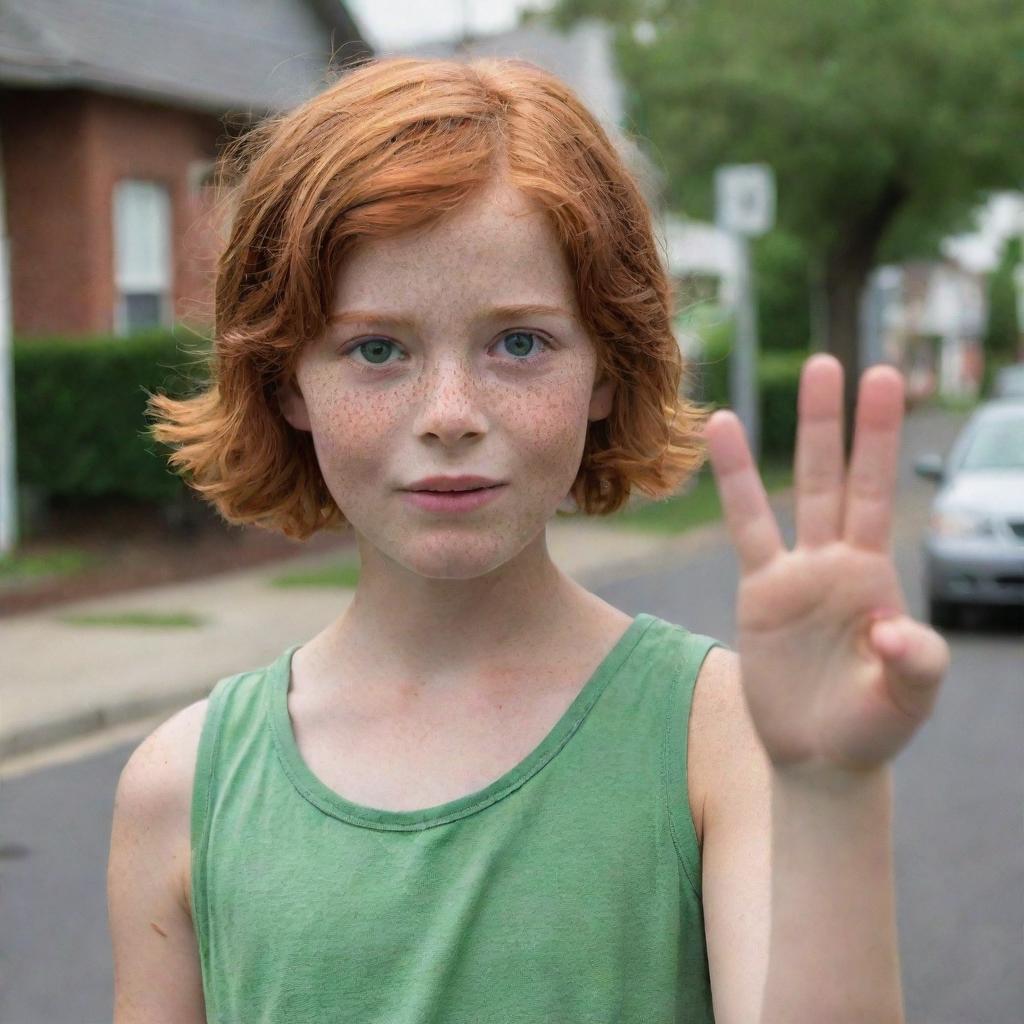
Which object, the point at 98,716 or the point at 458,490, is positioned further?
the point at 98,716

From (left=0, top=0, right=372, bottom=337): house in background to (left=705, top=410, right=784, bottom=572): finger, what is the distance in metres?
14.4

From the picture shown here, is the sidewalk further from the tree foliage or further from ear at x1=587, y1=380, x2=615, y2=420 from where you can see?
the tree foliage

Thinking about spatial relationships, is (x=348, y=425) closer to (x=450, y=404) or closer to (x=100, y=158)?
(x=450, y=404)

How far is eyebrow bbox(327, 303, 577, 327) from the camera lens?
149 cm

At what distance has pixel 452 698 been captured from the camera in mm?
1585

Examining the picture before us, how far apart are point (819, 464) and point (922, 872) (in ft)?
16.1

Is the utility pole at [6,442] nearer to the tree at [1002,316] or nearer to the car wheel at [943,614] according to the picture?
the car wheel at [943,614]

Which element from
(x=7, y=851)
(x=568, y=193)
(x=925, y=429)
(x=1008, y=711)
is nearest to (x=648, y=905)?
(x=568, y=193)

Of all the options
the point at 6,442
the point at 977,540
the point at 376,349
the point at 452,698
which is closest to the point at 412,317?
the point at 376,349

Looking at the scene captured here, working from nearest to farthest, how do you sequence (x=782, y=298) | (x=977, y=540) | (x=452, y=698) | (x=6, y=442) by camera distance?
(x=452, y=698) → (x=977, y=540) → (x=6, y=442) → (x=782, y=298)

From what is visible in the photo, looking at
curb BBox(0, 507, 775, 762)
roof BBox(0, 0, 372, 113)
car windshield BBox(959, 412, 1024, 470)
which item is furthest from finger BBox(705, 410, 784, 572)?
Result: roof BBox(0, 0, 372, 113)

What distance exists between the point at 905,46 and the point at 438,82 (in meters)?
25.3

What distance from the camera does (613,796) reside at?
1.49m

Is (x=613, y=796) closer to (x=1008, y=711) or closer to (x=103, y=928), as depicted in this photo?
(x=103, y=928)
